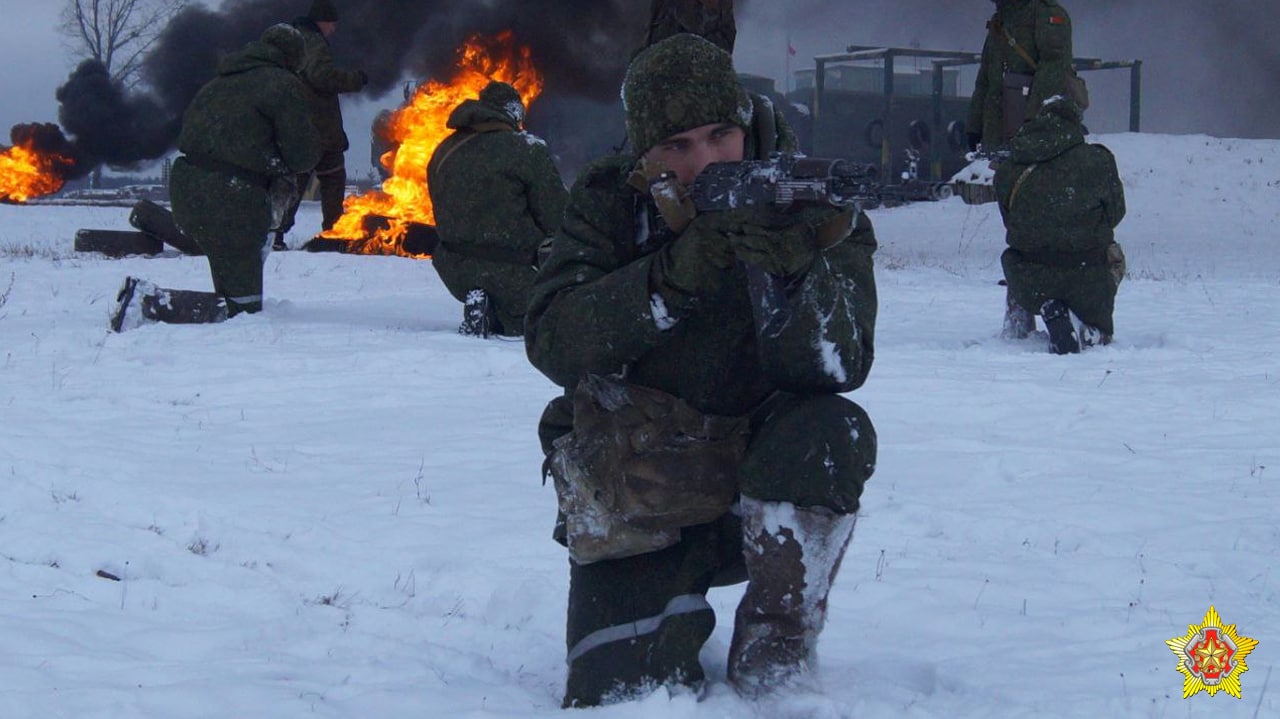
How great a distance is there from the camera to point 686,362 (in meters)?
3.11

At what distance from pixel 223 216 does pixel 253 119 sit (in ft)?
2.39

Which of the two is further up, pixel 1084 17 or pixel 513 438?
pixel 1084 17

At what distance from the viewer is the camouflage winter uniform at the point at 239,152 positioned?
9305 millimetres

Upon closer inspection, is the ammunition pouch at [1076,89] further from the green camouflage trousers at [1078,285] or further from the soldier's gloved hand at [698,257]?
the soldier's gloved hand at [698,257]

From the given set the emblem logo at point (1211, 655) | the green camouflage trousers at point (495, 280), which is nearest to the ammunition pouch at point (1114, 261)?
the green camouflage trousers at point (495, 280)

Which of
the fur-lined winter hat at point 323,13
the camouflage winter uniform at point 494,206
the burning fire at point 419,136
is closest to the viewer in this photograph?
the camouflage winter uniform at point 494,206

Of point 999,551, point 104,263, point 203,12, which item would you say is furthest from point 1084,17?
point 999,551

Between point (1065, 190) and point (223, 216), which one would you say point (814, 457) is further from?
point (223, 216)

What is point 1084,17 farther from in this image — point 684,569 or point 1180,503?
point 684,569

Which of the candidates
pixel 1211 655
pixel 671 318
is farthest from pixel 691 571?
pixel 1211 655

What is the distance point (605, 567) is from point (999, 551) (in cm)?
181

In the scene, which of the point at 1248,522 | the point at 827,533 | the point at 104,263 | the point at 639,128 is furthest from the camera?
the point at 104,263

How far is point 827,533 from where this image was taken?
2.88 metres

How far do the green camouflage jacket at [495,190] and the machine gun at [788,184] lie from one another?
20.0 feet
